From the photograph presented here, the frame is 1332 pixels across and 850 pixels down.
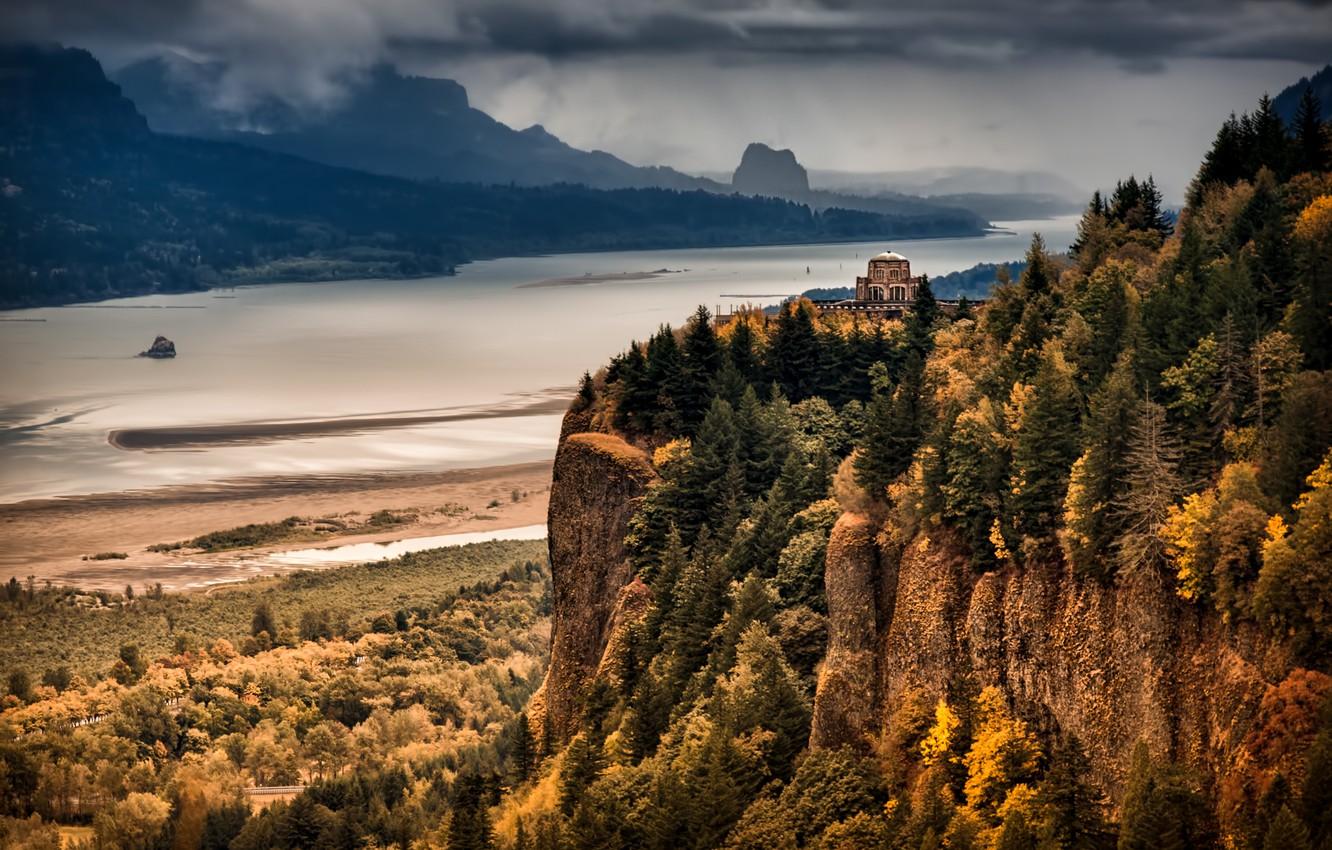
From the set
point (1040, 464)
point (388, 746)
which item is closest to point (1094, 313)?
point (1040, 464)

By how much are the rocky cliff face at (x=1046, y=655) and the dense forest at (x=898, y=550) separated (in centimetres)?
44

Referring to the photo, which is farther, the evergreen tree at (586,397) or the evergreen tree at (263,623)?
the evergreen tree at (263,623)

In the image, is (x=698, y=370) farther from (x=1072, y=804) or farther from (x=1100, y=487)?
(x=1072, y=804)

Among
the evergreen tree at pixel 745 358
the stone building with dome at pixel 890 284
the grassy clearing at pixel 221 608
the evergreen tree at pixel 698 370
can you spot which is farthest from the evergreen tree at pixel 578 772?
the grassy clearing at pixel 221 608

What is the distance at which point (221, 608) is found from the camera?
14525 centimetres

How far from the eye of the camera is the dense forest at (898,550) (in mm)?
48375

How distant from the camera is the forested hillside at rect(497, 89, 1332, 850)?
47.3 metres

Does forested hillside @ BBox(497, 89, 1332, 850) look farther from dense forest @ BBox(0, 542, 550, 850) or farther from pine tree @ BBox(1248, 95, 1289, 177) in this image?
dense forest @ BBox(0, 542, 550, 850)

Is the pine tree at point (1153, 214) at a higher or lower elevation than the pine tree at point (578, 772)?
higher

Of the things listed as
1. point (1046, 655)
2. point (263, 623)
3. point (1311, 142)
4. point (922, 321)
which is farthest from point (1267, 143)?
point (263, 623)

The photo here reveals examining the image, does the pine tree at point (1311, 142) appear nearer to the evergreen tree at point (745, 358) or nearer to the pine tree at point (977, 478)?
the pine tree at point (977, 478)

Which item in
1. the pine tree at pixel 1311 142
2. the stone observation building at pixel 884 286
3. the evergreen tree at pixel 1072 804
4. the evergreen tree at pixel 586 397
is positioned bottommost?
the evergreen tree at pixel 1072 804

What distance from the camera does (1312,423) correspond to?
48812 mm

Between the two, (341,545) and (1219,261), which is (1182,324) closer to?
(1219,261)
